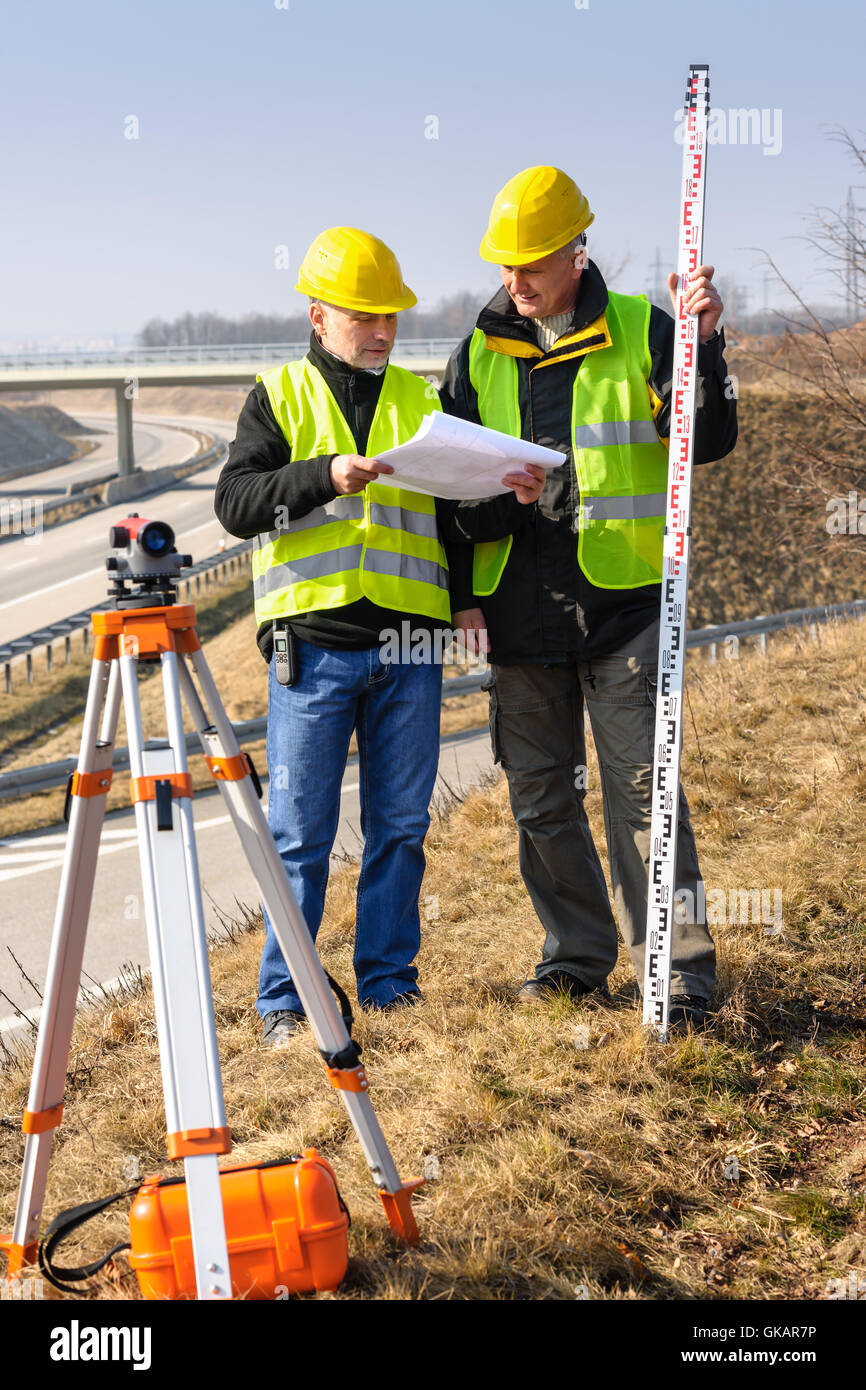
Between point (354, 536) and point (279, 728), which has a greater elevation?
point (354, 536)

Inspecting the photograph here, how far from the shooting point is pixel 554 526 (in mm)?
3559

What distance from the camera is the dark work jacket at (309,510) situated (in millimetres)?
3520

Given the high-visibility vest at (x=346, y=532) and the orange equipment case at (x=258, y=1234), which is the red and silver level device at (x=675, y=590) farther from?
the orange equipment case at (x=258, y=1234)

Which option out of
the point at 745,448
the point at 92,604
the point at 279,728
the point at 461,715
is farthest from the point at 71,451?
the point at 279,728

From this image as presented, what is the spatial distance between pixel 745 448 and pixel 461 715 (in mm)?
13351

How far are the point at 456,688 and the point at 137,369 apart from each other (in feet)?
139

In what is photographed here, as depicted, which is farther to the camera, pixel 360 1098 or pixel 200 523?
pixel 200 523

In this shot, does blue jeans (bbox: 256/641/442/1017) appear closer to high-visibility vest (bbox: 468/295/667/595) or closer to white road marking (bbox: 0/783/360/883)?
high-visibility vest (bbox: 468/295/667/595)

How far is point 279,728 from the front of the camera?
147 inches

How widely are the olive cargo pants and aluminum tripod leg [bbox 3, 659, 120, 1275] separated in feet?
5.17

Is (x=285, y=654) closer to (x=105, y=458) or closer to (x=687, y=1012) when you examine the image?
(x=687, y=1012)

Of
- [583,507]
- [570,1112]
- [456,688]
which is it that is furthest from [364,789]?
[456,688]

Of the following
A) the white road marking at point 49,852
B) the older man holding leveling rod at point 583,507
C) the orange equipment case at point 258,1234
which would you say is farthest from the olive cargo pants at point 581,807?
the white road marking at point 49,852
